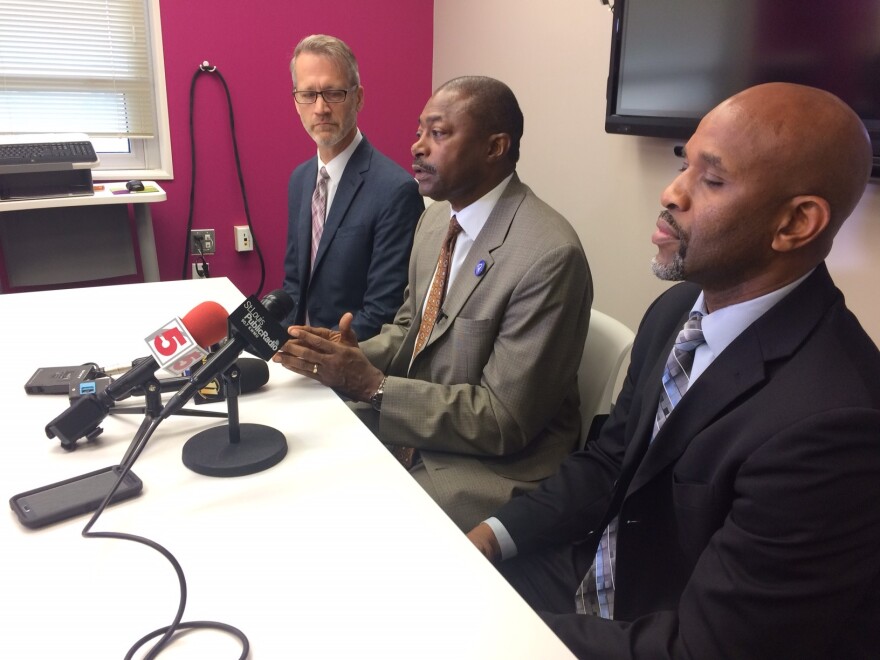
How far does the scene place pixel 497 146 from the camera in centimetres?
161

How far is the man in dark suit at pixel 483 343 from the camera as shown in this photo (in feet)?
4.54

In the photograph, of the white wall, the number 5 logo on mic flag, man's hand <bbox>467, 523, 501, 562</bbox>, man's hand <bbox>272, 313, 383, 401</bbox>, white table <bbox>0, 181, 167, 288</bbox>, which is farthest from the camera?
white table <bbox>0, 181, 167, 288</bbox>

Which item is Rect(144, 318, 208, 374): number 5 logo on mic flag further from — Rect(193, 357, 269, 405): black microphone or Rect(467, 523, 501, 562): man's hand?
Rect(467, 523, 501, 562): man's hand

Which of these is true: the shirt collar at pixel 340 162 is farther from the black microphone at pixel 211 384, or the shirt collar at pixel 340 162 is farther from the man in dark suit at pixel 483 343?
the black microphone at pixel 211 384

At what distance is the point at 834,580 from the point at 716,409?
249 mm

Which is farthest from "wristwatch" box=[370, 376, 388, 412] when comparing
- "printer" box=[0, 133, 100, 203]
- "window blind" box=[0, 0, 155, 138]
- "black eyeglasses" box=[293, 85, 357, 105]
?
"window blind" box=[0, 0, 155, 138]

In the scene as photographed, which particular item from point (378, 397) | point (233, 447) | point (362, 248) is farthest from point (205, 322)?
point (362, 248)

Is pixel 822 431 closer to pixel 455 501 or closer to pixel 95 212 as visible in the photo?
pixel 455 501

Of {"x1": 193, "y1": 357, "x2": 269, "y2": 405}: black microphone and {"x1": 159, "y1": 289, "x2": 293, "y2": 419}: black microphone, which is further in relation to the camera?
{"x1": 193, "y1": 357, "x2": 269, "y2": 405}: black microphone

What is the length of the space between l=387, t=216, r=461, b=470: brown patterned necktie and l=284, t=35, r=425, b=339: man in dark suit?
0.46 meters

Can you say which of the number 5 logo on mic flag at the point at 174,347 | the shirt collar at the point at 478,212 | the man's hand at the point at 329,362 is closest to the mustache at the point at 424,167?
the shirt collar at the point at 478,212

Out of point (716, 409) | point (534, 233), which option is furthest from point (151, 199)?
point (716, 409)

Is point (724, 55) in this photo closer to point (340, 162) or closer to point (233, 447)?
point (340, 162)

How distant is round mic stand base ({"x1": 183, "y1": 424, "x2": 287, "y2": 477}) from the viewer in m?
1.05
